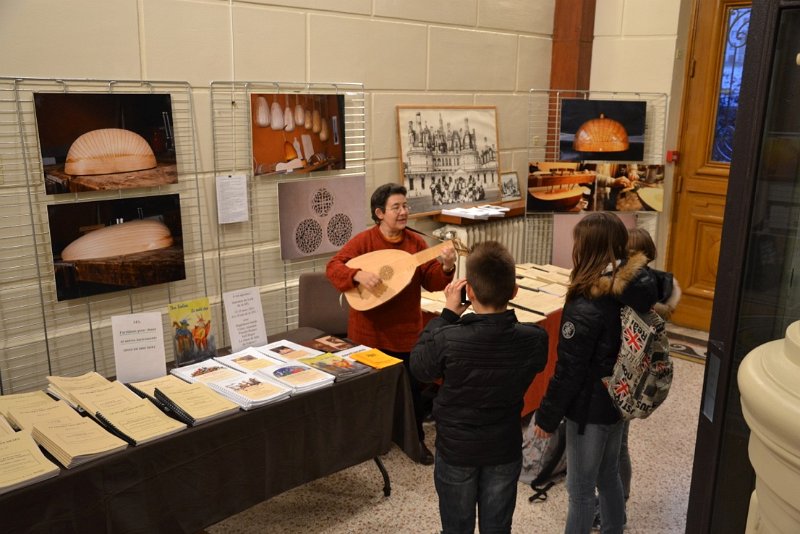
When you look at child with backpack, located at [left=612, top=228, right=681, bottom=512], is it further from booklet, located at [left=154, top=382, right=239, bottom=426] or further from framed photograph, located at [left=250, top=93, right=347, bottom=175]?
framed photograph, located at [left=250, top=93, right=347, bottom=175]

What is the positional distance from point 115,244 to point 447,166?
2399 millimetres

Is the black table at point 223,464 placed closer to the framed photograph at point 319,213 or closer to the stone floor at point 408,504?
the stone floor at point 408,504

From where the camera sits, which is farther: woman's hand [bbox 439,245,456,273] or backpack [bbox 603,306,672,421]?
woman's hand [bbox 439,245,456,273]

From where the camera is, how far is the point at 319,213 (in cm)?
394

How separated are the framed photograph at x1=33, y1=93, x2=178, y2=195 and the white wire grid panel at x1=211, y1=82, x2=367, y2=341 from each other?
0.32 metres

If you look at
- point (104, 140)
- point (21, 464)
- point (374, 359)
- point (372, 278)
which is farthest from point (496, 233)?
point (21, 464)

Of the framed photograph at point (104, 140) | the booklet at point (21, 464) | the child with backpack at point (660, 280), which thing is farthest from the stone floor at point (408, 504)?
the framed photograph at point (104, 140)

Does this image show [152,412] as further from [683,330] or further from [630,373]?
[683,330]

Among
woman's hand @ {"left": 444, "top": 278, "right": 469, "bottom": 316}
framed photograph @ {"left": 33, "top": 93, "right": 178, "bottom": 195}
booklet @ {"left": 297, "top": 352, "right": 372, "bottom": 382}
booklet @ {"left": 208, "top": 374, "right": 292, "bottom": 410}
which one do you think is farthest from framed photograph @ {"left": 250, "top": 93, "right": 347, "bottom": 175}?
woman's hand @ {"left": 444, "top": 278, "right": 469, "bottom": 316}

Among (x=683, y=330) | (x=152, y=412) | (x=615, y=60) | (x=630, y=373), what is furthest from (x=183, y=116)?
(x=683, y=330)

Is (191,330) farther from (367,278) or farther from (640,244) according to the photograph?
(640,244)

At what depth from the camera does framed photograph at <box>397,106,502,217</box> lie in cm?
450

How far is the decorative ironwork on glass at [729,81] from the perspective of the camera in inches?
201

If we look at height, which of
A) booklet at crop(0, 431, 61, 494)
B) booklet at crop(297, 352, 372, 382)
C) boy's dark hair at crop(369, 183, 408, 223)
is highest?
boy's dark hair at crop(369, 183, 408, 223)
